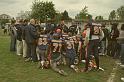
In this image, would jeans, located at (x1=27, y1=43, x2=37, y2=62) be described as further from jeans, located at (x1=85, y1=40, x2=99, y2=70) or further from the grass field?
jeans, located at (x1=85, y1=40, x2=99, y2=70)

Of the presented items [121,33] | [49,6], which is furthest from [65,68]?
[49,6]

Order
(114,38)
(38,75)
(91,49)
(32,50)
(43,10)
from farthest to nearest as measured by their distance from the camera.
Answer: (43,10) < (114,38) < (32,50) < (91,49) < (38,75)

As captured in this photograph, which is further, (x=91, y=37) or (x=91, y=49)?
(x=91, y=49)

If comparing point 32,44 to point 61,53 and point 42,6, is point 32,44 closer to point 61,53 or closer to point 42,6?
point 61,53

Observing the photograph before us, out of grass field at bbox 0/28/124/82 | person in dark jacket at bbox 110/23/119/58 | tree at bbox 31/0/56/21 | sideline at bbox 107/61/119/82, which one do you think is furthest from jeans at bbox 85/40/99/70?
tree at bbox 31/0/56/21

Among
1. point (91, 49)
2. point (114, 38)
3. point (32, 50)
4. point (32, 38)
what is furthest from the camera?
point (114, 38)

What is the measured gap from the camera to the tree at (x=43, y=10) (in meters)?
42.8

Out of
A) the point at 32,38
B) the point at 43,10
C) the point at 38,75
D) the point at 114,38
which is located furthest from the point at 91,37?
the point at 43,10

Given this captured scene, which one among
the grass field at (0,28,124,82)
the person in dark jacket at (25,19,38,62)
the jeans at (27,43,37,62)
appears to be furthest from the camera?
the jeans at (27,43,37,62)

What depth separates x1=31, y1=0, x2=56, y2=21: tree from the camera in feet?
140

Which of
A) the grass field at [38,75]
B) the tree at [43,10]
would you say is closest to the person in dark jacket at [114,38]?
the grass field at [38,75]

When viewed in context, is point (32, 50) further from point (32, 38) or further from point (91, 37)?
point (91, 37)

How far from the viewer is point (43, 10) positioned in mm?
43688

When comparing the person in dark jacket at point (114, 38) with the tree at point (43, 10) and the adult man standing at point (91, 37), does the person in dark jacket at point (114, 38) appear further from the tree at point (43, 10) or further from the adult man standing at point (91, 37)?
the tree at point (43, 10)
